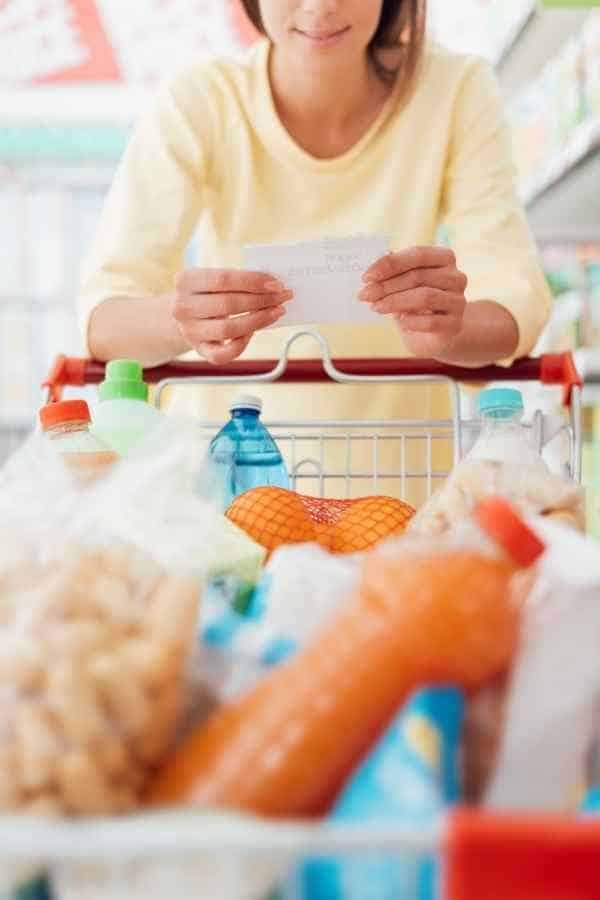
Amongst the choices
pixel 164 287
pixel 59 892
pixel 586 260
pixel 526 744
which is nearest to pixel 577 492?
pixel 526 744

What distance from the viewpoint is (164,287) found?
159 cm

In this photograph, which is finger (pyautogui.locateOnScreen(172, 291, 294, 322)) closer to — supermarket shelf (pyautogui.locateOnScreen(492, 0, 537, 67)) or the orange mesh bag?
the orange mesh bag

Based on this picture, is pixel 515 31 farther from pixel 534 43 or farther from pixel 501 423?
pixel 501 423

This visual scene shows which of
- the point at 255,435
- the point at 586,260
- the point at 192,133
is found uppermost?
the point at 586,260

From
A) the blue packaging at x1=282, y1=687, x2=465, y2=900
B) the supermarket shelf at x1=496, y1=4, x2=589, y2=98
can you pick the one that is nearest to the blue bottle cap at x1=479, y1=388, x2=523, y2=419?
the blue packaging at x1=282, y1=687, x2=465, y2=900

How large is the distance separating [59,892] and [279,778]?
94 millimetres

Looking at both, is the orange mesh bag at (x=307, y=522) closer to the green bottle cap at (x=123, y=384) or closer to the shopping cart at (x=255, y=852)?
the green bottle cap at (x=123, y=384)

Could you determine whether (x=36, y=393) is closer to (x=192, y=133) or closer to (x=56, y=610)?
(x=192, y=133)

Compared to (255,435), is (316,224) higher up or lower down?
higher up

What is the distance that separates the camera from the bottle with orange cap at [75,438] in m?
0.87

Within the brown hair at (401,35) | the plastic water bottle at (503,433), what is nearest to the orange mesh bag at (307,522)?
the plastic water bottle at (503,433)

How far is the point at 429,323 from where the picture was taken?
3.94 ft

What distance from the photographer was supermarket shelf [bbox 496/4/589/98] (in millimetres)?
3138

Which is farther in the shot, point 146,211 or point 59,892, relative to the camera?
point 146,211
